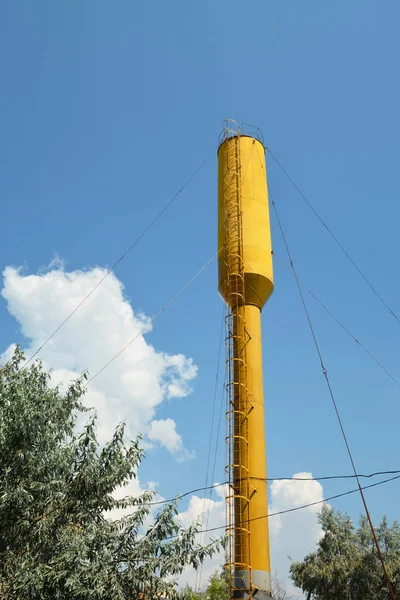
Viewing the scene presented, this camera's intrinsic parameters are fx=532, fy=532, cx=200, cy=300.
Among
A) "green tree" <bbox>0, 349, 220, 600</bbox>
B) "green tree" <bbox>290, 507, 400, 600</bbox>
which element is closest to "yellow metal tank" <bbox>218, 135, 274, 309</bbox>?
"green tree" <bbox>0, 349, 220, 600</bbox>

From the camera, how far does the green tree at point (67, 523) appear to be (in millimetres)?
12492

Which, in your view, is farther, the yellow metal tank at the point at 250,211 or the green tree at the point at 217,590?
the green tree at the point at 217,590

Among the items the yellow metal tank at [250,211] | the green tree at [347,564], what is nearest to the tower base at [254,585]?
the yellow metal tank at [250,211]

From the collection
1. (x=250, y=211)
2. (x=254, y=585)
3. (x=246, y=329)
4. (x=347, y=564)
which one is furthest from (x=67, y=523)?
(x=347, y=564)

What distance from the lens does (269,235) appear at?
23766 mm

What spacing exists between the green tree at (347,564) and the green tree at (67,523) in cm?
2863

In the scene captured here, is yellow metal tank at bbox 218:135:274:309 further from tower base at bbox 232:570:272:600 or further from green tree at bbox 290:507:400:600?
green tree at bbox 290:507:400:600

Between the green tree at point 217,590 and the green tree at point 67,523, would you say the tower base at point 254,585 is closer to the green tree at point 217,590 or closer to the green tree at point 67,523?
the green tree at point 67,523

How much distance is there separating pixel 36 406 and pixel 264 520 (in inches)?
358

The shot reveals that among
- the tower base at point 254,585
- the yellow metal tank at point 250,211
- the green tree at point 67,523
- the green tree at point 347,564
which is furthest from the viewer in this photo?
the green tree at point 347,564

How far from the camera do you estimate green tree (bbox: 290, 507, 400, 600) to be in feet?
124

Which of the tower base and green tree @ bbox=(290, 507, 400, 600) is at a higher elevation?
green tree @ bbox=(290, 507, 400, 600)

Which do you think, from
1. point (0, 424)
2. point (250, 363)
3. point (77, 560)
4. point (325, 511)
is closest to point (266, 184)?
point (250, 363)

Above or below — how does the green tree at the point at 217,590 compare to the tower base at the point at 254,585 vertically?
above
